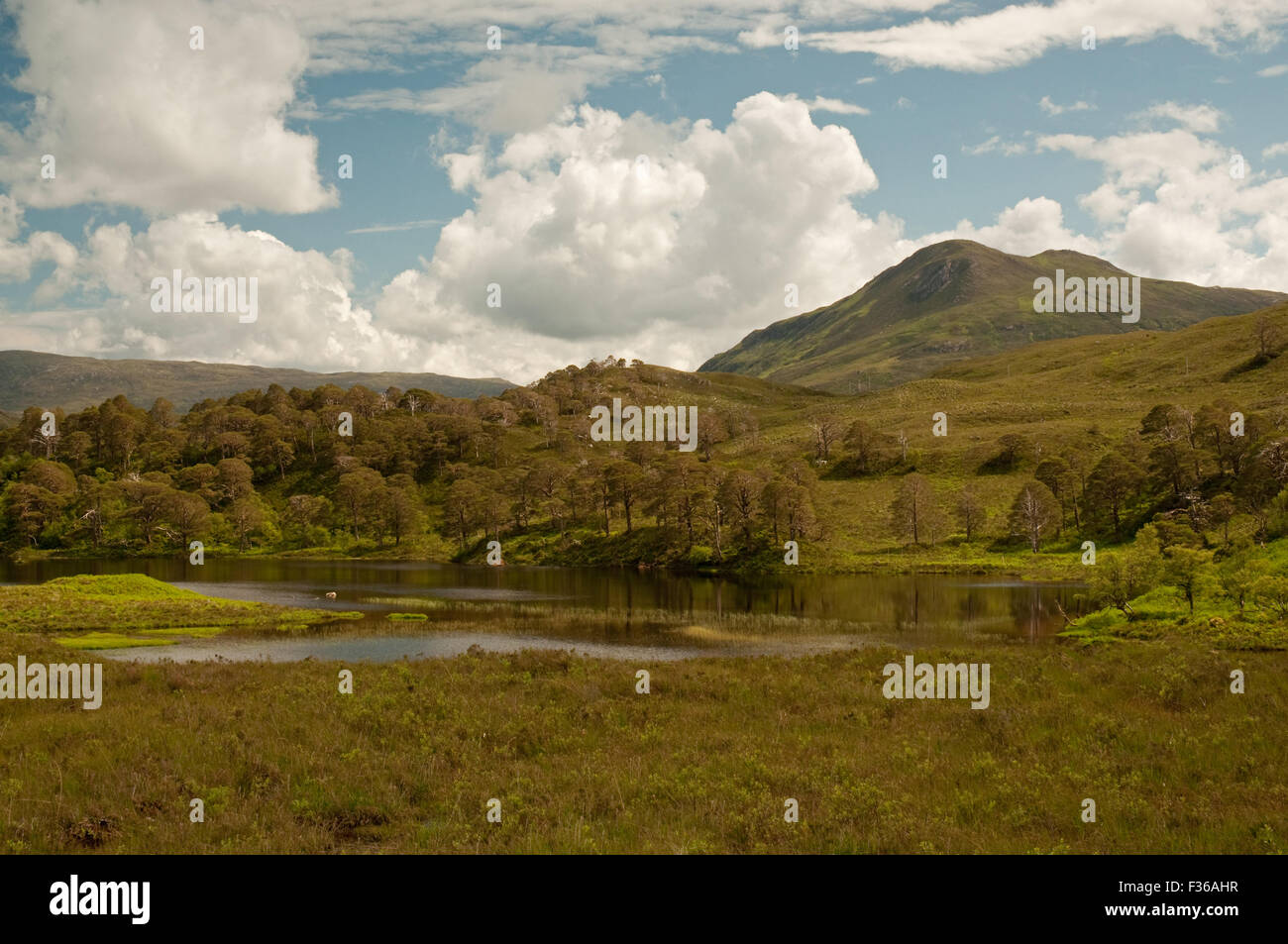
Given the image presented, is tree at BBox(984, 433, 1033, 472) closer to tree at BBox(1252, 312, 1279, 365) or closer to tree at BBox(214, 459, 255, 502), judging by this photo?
tree at BBox(1252, 312, 1279, 365)

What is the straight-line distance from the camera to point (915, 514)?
120000 millimetres

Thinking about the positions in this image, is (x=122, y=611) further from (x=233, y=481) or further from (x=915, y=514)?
(x=233, y=481)

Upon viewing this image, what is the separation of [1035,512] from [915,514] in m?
16.8

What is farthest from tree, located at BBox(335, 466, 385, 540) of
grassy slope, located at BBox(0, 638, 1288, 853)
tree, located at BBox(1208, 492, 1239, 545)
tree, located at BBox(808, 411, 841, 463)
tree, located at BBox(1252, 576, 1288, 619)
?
tree, located at BBox(1252, 576, 1288, 619)

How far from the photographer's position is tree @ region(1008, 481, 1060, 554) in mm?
110125

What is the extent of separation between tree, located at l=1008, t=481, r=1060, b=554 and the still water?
20.8 meters

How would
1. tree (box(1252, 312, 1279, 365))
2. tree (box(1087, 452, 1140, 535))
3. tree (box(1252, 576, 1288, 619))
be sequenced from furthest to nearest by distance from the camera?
tree (box(1252, 312, 1279, 365))
tree (box(1087, 452, 1140, 535))
tree (box(1252, 576, 1288, 619))

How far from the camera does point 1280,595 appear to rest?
43281 mm

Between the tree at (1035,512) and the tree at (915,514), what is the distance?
1239 cm

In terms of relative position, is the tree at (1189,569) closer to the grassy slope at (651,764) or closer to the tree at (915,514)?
the grassy slope at (651,764)

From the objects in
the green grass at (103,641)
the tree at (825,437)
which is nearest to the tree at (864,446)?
the tree at (825,437)

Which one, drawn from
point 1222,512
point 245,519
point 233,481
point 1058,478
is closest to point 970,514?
point 1058,478
